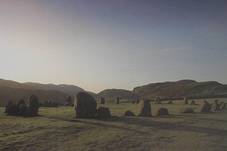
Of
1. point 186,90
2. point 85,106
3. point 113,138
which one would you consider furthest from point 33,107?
point 186,90

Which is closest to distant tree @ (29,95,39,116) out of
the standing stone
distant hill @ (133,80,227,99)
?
the standing stone

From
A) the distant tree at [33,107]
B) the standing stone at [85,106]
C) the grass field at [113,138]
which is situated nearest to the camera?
the grass field at [113,138]

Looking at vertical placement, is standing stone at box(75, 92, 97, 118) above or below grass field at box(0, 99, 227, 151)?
above

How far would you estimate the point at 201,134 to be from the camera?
20.8 meters

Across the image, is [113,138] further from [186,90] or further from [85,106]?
[186,90]

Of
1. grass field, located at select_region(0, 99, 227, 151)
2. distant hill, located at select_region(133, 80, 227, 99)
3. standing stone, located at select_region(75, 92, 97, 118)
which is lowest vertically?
grass field, located at select_region(0, 99, 227, 151)

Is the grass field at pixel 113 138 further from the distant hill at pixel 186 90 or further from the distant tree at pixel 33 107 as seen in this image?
the distant hill at pixel 186 90

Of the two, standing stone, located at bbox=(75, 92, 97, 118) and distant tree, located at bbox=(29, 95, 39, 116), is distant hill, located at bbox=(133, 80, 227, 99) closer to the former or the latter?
distant tree, located at bbox=(29, 95, 39, 116)

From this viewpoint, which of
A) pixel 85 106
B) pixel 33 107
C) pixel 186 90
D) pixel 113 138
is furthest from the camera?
pixel 186 90

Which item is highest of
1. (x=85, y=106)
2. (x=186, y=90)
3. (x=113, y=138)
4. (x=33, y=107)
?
(x=186, y=90)

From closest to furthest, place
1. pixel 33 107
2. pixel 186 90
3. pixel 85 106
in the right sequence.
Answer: pixel 85 106 < pixel 33 107 < pixel 186 90

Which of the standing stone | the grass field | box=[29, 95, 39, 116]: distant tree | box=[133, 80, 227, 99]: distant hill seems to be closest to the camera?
the grass field

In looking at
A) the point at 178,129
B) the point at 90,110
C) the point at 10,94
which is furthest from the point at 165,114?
the point at 10,94

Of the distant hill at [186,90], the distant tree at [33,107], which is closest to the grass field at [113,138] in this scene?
the distant tree at [33,107]
